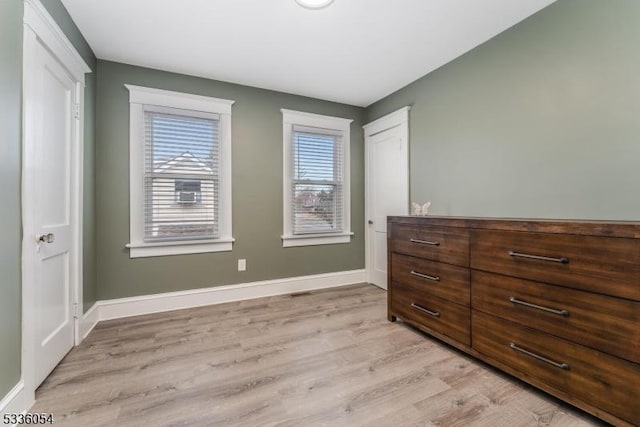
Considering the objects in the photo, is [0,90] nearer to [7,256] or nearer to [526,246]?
[7,256]

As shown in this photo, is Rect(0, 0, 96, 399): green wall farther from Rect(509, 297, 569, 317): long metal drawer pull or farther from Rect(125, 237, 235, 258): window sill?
Rect(509, 297, 569, 317): long metal drawer pull

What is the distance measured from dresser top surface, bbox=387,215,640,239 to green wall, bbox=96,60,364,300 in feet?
6.10

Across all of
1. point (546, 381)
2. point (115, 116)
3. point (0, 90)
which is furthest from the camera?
point (115, 116)

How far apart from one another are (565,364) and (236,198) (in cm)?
299

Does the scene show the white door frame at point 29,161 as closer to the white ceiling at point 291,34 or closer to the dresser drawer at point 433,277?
the white ceiling at point 291,34

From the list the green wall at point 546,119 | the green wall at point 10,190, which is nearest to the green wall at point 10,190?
the green wall at point 10,190

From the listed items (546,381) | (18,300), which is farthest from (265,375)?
(546,381)

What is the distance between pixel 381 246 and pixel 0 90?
11.5 feet

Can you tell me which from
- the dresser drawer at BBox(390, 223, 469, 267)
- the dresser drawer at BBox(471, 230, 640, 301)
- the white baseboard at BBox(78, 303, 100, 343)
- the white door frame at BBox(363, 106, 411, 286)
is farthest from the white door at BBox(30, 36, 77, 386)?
the white door frame at BBox(363, 106, 411, 286)

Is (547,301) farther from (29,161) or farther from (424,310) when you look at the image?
(29,161)

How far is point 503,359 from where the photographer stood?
1752 mm

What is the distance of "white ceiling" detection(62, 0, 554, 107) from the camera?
2.02 meters

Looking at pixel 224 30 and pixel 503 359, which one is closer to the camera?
pixel 503 359

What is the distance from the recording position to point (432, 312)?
2.23 metres
